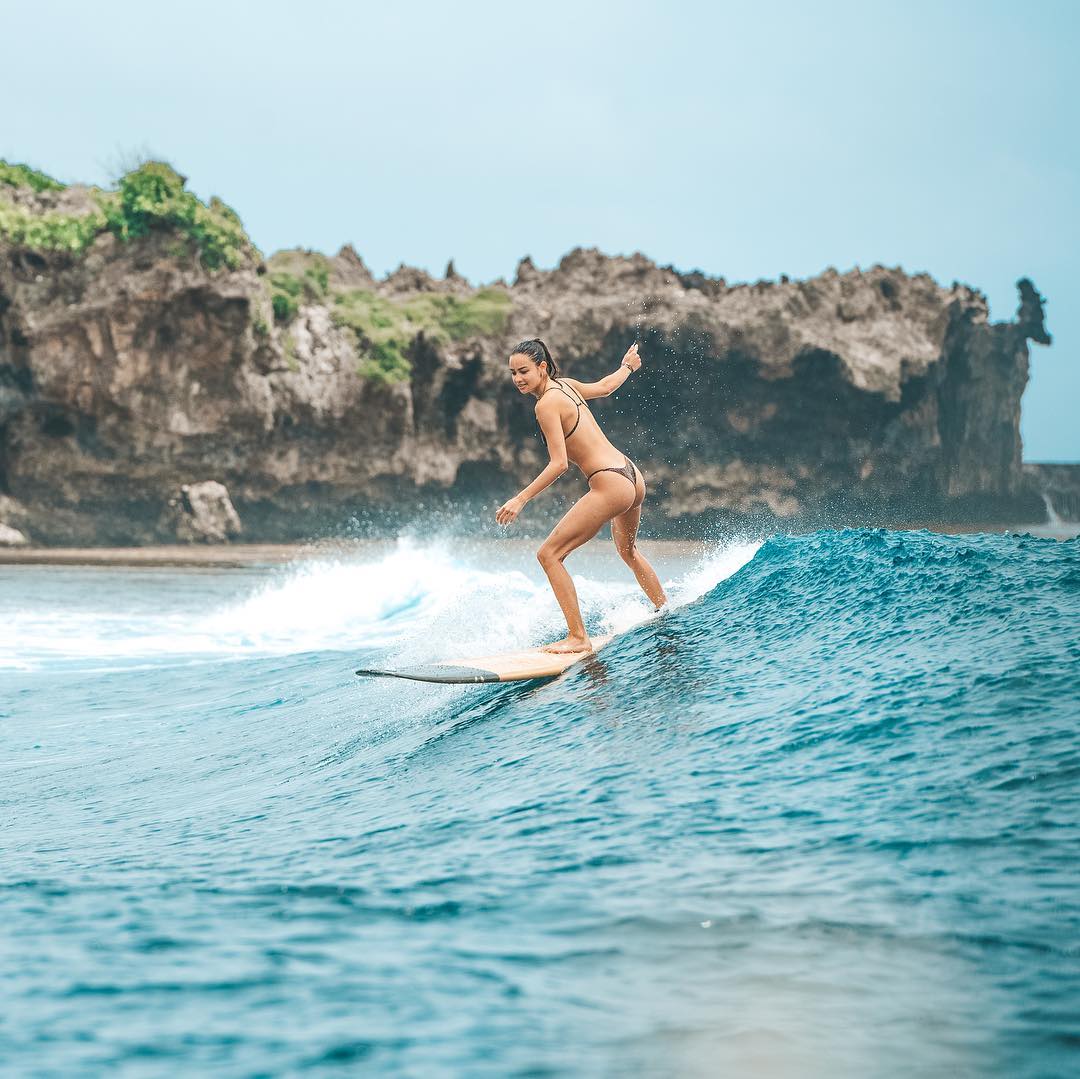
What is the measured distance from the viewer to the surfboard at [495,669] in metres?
6.59

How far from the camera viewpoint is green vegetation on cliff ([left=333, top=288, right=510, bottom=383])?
146 feet

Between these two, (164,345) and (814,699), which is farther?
(164,345)

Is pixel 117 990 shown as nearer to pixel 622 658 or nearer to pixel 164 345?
pixel 622 658

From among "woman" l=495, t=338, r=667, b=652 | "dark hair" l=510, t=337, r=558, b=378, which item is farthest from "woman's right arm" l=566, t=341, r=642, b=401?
"dark hair" l=510, t=337, r=558, b=378

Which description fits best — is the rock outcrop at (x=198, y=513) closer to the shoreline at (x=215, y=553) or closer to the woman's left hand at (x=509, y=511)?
the shoreline at (x=215, y=553)

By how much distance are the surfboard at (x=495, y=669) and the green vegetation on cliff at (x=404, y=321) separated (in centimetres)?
3782

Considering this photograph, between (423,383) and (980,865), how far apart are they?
144 ft

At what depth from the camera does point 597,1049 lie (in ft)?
9.06

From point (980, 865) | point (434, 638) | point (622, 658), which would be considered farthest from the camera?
point (434, 638)

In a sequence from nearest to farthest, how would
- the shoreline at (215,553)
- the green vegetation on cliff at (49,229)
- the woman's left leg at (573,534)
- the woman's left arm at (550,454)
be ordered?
the woman's left arm at (550,454), the woman's left leg at (573,534), the shoreline at (215,553), the green vegetation on cliff at (49,229)

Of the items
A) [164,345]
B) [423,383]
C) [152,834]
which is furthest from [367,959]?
[423,383]

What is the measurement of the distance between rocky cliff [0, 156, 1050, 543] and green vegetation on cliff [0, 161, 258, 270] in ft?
0.27

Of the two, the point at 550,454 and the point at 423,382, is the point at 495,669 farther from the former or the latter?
the point at 423,382

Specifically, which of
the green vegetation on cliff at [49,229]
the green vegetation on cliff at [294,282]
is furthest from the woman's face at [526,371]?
the green vegetation on cliff at [294,282]
